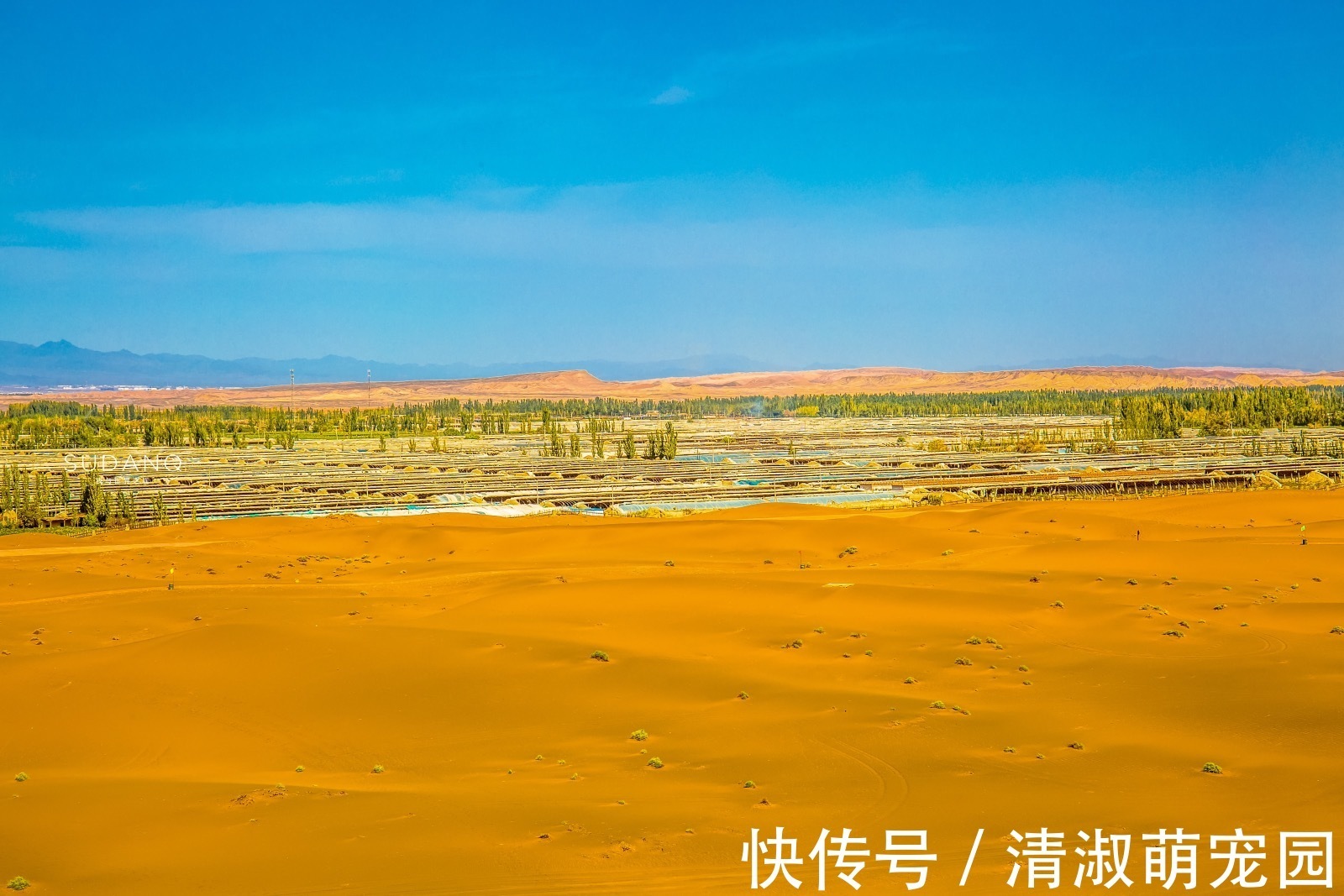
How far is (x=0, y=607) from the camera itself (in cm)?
2066

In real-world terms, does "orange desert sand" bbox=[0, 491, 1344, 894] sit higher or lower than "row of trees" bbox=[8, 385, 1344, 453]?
lower

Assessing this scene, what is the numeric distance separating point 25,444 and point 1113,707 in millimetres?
96451

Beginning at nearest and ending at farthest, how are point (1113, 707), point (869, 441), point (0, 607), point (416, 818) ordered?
point (416, 818) < point (1113, 707) < point (0, 607) < point (869, 441)

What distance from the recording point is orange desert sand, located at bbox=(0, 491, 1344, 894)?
8.61m

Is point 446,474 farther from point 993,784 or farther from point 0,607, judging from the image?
point 993,784

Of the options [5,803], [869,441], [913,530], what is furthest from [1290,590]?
[869,441]

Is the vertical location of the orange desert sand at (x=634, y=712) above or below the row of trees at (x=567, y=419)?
below

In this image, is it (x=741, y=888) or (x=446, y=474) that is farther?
(x=446, y=474)

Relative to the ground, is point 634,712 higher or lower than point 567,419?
lower

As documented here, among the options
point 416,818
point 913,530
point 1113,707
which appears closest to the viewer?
point 416,818

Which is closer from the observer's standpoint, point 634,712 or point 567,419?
point 634,712

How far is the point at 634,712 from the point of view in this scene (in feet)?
43.5

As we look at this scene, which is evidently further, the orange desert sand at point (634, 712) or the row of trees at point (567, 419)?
the row of trees at point (567, 419)

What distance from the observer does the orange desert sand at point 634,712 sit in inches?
339
